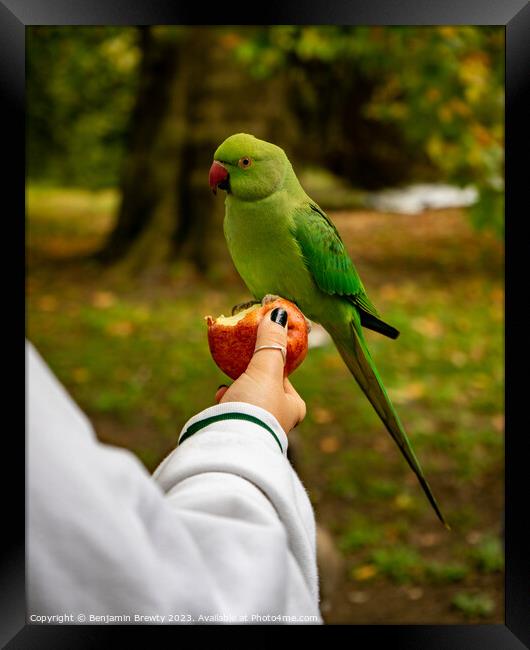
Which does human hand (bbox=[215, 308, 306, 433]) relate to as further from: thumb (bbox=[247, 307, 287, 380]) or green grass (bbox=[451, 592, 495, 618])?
green grass (bbox=[451, 592, 495, 618])

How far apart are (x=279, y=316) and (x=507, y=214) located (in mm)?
668

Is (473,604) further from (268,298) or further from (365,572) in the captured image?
(268,298)

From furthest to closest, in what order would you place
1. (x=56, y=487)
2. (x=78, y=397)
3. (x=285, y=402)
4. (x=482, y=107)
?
1. (x=78, y=397)
2. (x=482, y=107)
3. (x=285, y=402)
4. (x=56, y=487)

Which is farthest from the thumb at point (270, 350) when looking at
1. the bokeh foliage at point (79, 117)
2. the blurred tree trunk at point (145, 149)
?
the bokeh foliage at point (79, 117)

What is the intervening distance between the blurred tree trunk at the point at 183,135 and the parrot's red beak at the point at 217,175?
1.81m

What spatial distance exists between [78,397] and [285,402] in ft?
11.0

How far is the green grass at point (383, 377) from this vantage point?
12.6 ft

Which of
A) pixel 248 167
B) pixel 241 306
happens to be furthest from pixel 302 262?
pixel 248 167

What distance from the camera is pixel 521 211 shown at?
1773mm

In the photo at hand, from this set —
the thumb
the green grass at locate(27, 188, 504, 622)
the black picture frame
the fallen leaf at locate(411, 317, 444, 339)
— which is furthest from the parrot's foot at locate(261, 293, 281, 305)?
the fallen leaf at locate(411, 317, 444, 339)

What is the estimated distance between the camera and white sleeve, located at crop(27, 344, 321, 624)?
0.89 meters

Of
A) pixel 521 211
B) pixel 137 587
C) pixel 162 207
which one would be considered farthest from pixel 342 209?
pixel 137 587

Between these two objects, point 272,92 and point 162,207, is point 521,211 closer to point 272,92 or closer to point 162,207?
point 162,207

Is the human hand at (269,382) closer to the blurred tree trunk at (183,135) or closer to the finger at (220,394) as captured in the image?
the finger at (220,394)
